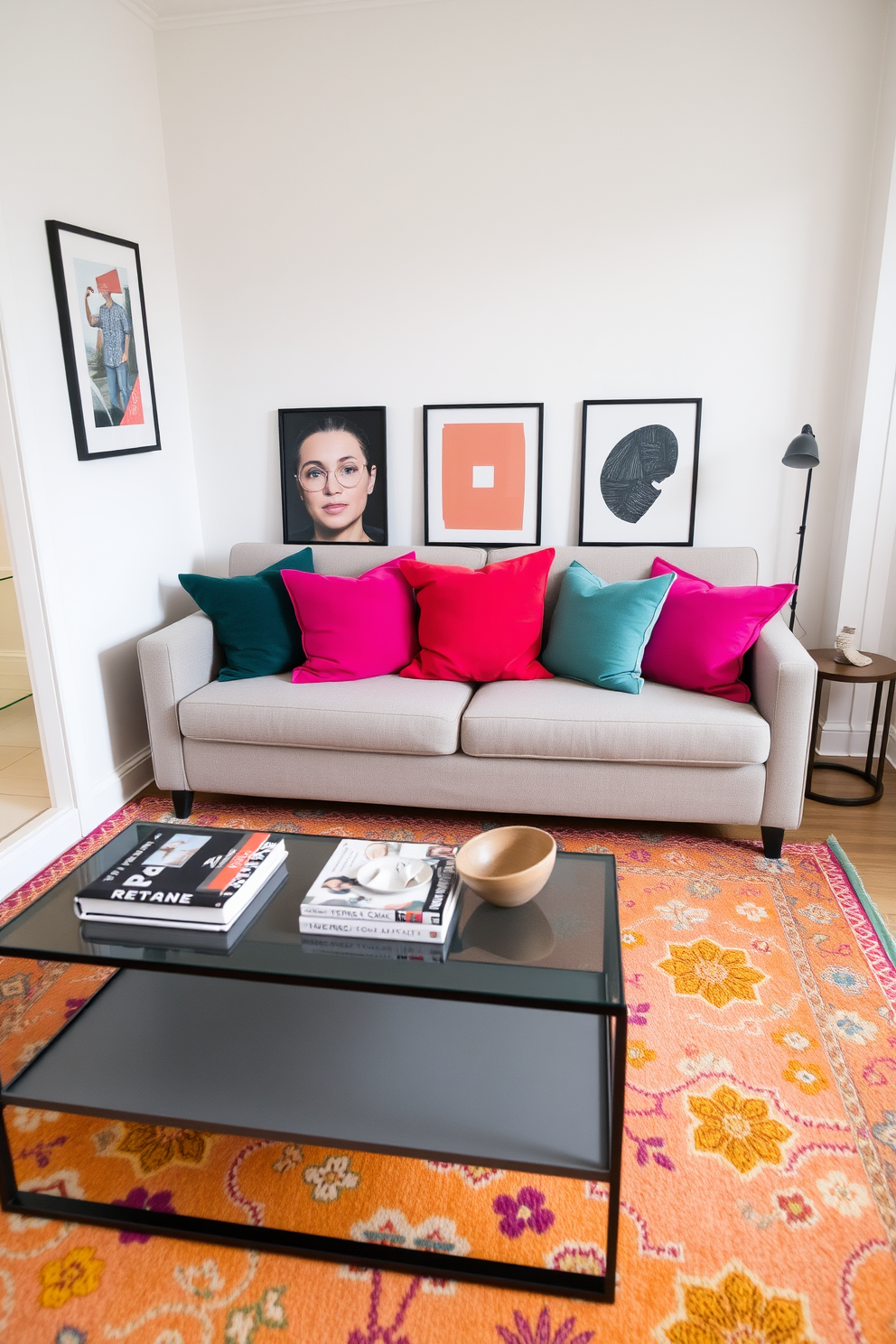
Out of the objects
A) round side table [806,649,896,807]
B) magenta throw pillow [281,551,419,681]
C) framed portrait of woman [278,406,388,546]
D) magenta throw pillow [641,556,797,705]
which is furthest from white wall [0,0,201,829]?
round side table [806,649,896,807]

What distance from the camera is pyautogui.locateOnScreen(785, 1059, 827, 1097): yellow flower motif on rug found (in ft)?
5.96

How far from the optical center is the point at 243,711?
2.86 metres

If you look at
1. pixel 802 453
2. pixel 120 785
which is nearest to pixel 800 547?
pixel 802 453

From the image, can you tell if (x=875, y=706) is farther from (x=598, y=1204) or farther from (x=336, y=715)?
(x=598, y=1204)

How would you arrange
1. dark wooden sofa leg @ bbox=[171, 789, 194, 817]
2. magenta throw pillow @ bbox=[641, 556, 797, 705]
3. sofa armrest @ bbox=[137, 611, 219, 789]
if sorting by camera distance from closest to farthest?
magenta throw pillow @ bbox=[641, 556, 797, 705] → sofa armrest @ bbox=[137, 611, 219, 789] → dark wooden sofa leg @ bbox=[171, 789, 194, 817]

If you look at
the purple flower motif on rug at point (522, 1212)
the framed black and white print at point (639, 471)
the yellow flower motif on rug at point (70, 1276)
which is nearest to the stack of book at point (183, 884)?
the yellow flower motif on rug at point (70, 1276)

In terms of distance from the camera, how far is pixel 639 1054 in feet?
6.30

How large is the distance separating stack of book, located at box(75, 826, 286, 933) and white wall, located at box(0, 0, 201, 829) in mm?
1264

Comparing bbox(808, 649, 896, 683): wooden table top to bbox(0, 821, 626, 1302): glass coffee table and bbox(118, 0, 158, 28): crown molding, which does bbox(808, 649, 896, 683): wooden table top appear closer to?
bbox(0, 821, 626, 1302): glass coffee table

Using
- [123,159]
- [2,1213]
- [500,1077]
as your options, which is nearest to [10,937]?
[2,1213]

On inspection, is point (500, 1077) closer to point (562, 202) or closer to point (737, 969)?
point (737, 969)

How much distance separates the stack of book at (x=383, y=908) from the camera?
154 cm

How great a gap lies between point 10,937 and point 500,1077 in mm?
925

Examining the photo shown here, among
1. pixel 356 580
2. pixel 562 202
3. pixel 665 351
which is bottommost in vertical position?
pixel 356 580
